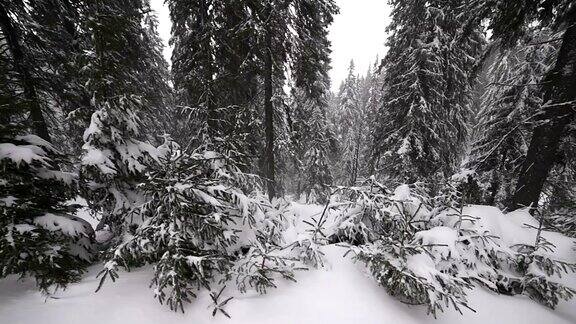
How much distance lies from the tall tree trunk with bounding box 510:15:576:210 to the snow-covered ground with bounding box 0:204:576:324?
130 inches

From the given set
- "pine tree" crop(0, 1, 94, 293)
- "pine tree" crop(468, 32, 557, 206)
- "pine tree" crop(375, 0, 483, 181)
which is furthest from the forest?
"pine tree" crop(468, 32, 557, 206)

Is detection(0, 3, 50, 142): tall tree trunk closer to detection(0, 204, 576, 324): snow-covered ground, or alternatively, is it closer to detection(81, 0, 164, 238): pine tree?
detection(81, 0, 164, 238): pine tree

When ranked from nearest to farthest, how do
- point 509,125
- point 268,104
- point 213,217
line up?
point 213,217 → point 268,104 → point 509,125

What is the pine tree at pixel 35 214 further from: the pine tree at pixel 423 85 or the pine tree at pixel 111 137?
the pine tree at pixel 423 85

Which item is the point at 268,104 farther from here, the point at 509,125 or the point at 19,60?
the point at 509,125

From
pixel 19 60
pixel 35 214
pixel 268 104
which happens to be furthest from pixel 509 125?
pixel 19 60

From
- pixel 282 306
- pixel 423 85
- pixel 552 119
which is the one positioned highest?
pixel 423 85

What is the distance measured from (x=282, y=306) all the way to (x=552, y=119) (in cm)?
706

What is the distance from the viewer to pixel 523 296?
4.24m

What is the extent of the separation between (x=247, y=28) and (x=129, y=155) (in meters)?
5.63

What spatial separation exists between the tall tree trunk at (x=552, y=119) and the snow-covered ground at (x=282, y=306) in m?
3.29

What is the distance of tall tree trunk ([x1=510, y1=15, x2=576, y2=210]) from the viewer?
5965 mm

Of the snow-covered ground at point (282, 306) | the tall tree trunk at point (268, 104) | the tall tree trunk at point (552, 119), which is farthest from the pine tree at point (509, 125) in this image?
the snow-covered ground at point (282, 306)

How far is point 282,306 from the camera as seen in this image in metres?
3.54
